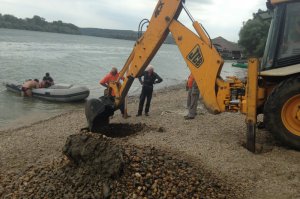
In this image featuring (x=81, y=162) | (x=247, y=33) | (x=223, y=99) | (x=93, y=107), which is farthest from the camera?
(x=247, y=33)

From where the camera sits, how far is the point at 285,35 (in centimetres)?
721

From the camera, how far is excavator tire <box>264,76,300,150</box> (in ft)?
23.1

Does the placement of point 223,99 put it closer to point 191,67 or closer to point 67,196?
point 191,67

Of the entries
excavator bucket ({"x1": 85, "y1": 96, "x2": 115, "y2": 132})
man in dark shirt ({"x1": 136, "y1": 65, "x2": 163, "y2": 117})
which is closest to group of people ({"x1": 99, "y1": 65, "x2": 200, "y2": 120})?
man in dark shirt ({"x1": 136, "y1": 65, "x2": 163, "y2": 117})

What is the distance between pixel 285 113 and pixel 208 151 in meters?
1.61

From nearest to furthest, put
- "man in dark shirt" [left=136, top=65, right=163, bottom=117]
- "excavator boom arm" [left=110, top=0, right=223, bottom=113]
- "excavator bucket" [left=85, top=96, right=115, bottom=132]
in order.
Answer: "excavator boom arm" [left=110, top=0, right=223, bottom=113]
"excavator bucket" [left=85, top=96, right=115, bottom=132]
"man in dark shirt" [left=136, top=65, right=163, bottom=117]

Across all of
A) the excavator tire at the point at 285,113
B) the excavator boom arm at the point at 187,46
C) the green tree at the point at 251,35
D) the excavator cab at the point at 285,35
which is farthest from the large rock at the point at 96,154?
the green tree at the point at 251,35

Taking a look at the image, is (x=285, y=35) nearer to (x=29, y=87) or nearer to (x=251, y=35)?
(x=29, y=87)

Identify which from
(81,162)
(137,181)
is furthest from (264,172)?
(81,162)

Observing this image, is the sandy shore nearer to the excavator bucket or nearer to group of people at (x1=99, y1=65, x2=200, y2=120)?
group of people at (x1=99, y1=65, x2=200, y2=120)

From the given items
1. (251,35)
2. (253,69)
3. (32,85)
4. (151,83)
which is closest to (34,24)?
(251,35)

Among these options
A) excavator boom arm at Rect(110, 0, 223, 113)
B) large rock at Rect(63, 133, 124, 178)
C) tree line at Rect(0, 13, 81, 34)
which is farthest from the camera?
tree line at Rect(0, 13, 81, 34)

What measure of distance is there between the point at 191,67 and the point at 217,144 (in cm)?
168

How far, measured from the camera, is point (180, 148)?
778 cm
